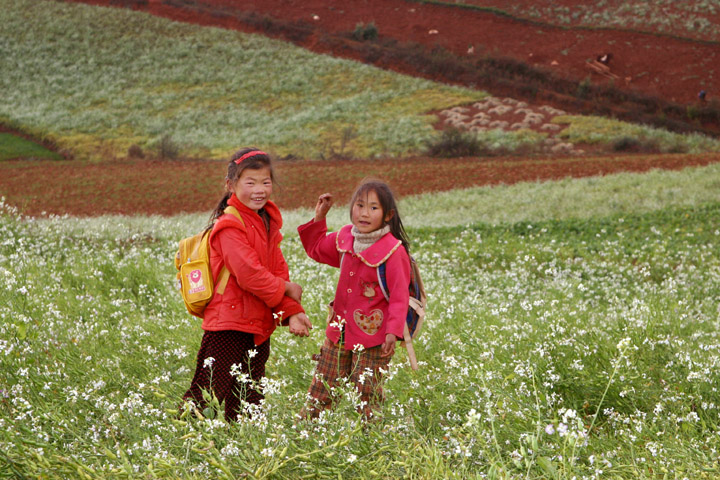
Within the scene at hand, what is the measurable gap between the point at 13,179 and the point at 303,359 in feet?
62.0

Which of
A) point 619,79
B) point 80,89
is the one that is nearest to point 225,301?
point 619,79

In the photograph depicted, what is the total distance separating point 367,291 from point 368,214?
0.50m

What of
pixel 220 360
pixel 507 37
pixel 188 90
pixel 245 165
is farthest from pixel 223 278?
pixel 507 37

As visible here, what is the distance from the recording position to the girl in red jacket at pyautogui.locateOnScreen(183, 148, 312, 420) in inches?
156

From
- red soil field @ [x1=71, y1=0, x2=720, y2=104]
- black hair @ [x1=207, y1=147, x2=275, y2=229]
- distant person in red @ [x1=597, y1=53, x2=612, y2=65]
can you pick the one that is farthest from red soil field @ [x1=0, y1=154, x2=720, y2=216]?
distant person in red @ [x1=597, y1=53, x2=612, y2=65]

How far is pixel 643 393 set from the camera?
4.07 meters

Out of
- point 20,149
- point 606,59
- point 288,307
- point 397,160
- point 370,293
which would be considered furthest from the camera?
point 606,59

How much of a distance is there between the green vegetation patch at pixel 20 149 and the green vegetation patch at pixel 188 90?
1132 mm

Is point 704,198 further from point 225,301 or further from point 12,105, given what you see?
point 12,105

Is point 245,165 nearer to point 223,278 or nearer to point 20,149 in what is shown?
point 223,278

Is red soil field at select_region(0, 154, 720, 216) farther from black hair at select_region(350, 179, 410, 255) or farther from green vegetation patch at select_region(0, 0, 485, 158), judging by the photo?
black hair at select_region(350, 179, 410, 255)

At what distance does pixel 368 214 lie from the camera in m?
4.15

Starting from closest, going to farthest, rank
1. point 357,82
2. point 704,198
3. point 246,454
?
point 246,454 → point 704,198 → point 357,82

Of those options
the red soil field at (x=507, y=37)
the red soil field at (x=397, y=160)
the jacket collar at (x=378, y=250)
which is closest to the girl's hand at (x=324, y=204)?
the jacket collar at (x=378, y=250)
